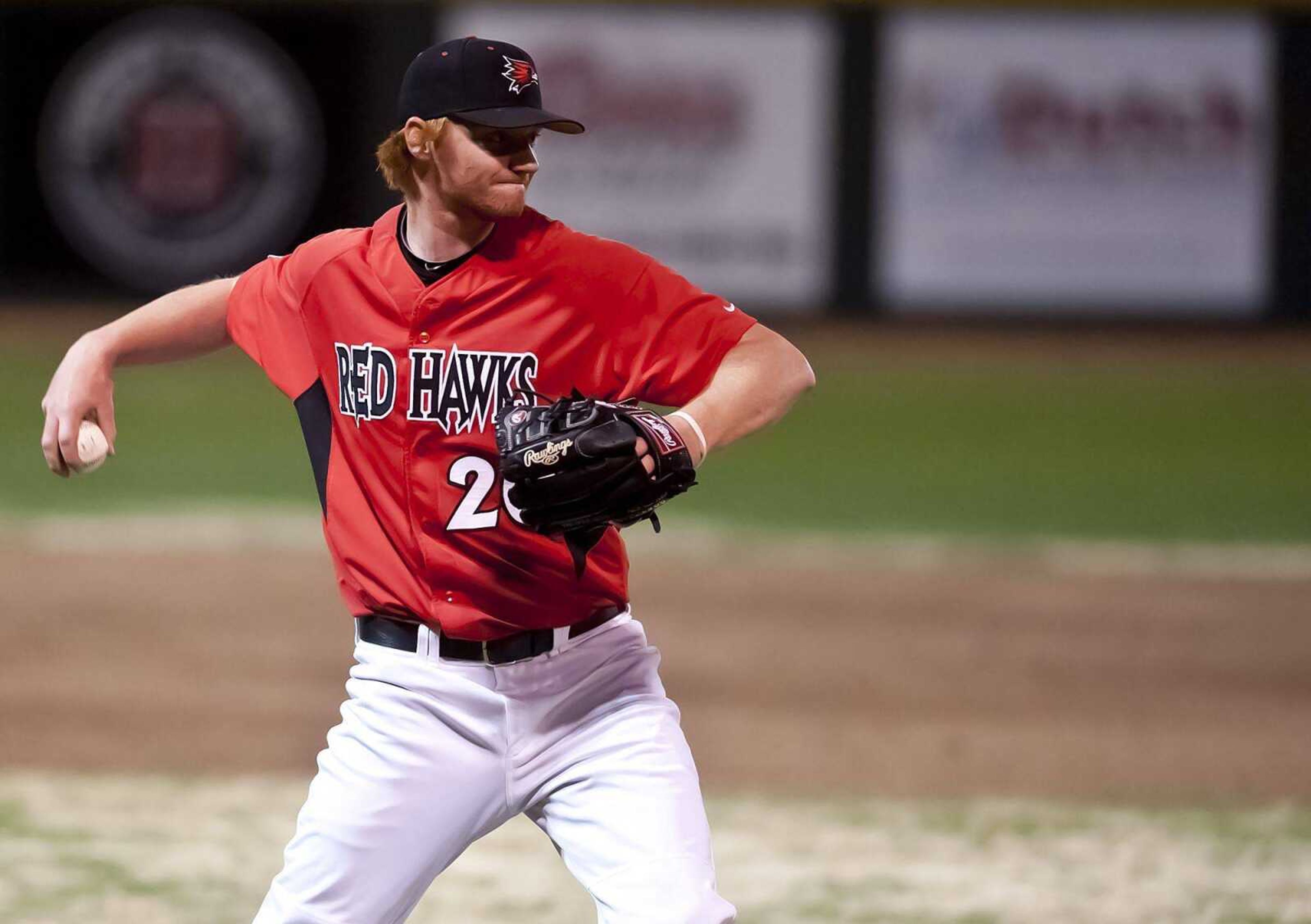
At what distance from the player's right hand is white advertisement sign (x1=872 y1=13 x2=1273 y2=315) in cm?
1417

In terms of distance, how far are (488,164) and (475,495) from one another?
0.54 meters

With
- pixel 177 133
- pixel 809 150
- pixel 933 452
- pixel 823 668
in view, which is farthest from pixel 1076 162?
pixel 823 668

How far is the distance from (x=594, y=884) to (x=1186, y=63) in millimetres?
15154

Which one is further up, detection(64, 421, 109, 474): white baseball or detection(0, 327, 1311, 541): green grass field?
detection(64, 421, 109, 474): white baseball

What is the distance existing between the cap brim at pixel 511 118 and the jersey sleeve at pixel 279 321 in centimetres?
44

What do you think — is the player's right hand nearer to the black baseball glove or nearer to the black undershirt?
the black undershirt

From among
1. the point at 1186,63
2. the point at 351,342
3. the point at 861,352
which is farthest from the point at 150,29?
the point at 351,342

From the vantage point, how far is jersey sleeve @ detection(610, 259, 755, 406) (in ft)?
9.94

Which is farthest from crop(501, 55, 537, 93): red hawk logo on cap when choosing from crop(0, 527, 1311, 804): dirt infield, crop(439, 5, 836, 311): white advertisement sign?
crop(439, 5, 836, 311): white advertisement sign

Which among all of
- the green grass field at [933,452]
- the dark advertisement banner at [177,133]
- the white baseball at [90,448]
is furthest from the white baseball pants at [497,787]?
the dark advertisement banner at [177,133]

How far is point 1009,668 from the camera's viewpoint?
741 centimetres

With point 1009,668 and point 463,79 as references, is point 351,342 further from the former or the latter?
point 1009,668

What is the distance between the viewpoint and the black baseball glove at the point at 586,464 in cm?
274

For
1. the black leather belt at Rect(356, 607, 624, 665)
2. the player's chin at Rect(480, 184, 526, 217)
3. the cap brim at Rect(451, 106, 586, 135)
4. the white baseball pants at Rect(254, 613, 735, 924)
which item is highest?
the cap brim at Rect(451, 106, 586, 135)
